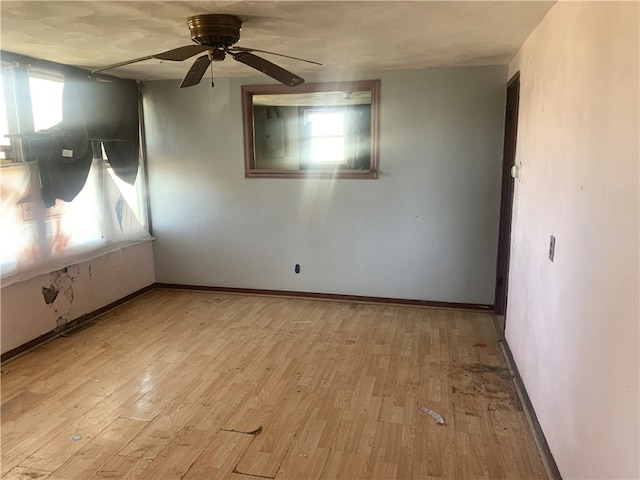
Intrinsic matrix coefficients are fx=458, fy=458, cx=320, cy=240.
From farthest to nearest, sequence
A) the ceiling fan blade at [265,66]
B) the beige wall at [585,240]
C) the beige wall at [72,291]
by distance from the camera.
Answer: the beige wall at [72,291], the ceiling fan blade at [265,66], the beige wall at [585,240]

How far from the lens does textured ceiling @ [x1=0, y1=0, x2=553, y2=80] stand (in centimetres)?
233

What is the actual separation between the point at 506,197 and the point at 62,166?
375 cm

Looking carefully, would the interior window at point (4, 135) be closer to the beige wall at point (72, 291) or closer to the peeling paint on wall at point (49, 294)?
the beige wall at point (72, 291)

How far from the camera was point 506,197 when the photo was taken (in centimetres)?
402

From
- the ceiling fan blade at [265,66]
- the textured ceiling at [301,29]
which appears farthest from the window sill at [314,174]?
the ceiling fan blade at [265,66]

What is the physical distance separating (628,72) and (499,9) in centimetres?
115

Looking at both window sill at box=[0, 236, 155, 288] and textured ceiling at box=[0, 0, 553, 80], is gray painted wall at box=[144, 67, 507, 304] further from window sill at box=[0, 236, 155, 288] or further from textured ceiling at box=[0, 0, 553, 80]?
window sill at box=[0, 236, 155, 288]

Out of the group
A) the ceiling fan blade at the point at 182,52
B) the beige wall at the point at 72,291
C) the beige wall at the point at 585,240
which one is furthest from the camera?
the beige wall at the point at 72,291

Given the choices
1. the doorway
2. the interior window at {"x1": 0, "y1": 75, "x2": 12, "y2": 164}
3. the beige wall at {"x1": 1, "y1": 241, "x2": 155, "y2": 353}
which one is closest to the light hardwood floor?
the beige wall at {"x1": 1, "y1": 241, "x2": 155, "y2": 353}

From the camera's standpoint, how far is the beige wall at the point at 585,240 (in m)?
1.43

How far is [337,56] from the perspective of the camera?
139 inches

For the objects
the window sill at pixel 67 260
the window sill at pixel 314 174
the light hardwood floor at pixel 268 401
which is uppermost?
the window sill at pixel 314 174

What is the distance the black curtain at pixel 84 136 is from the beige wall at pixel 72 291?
67cm

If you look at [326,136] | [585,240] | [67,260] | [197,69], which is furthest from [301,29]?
[67,260]
